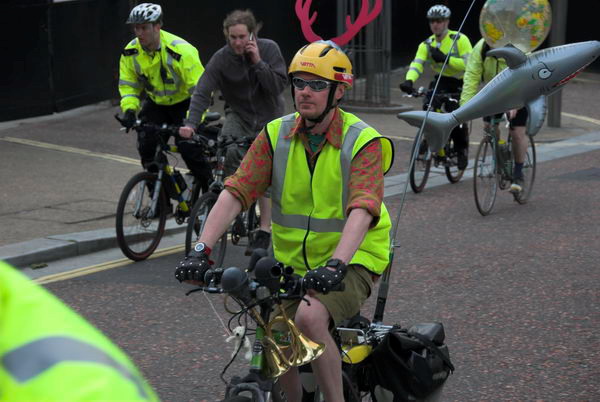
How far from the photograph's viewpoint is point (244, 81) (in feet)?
25.0

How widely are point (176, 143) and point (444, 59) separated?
14.6 feet

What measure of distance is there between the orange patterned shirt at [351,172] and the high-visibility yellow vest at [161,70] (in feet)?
13.6

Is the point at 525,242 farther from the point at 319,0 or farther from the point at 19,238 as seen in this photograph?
the point at 319,0

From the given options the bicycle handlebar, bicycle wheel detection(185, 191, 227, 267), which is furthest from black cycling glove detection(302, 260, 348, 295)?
bicycle wheel detection(185, 191, 227, 267)

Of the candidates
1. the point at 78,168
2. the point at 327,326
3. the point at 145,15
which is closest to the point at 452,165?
the point at 78,168

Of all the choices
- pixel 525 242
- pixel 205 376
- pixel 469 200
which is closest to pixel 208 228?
pixel 205 376

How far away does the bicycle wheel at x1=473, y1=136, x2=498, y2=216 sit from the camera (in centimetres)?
970

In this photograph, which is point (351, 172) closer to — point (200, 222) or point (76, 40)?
point (200, 222)

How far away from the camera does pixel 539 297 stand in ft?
22.3

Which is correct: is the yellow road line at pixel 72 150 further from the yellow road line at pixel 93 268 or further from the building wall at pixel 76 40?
the yellow road line at pixel 93 268

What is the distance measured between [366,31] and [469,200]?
775 cm

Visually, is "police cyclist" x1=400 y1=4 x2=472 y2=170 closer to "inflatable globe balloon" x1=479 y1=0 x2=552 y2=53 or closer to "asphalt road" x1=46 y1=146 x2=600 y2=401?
"asphalt road" x1=46 y1=146 x2=600 y2=401

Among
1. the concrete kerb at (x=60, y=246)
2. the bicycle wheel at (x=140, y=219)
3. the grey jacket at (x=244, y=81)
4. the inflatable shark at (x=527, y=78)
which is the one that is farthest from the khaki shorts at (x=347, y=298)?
the bicycle wheel at (x=140, y=219)

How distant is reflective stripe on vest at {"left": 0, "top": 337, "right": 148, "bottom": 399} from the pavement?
21.4 ft
